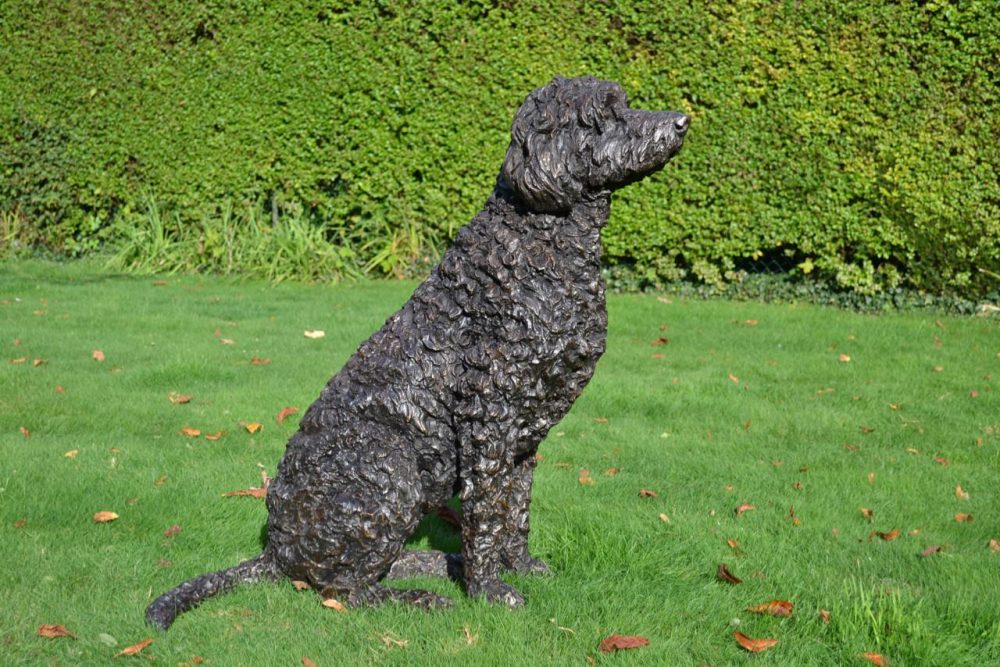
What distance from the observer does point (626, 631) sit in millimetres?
3518

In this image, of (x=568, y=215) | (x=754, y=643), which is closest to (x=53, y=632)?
(x=568, y=215)

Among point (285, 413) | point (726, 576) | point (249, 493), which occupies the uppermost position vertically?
point (726, 576)

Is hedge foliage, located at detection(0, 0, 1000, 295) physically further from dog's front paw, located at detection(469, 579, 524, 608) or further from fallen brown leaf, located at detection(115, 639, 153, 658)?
fallen brown leaf, located at detection(115, 639, 153, 658)

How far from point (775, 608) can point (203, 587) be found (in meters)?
2.24

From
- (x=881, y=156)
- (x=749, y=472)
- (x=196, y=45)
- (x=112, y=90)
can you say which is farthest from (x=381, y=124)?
(x=749, y=472)

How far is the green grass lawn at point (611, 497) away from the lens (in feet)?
11.3

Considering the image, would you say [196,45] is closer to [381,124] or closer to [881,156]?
[381,124]

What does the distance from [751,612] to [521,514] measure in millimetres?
1000

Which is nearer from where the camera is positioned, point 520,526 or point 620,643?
point 620,643

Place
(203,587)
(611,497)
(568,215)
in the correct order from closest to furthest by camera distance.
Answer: (568,215) → (203,587) → (611,497)

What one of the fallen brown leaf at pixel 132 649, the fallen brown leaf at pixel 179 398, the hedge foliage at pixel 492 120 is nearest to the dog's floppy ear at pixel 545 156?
the fallen brown leaf at pixel 132 649

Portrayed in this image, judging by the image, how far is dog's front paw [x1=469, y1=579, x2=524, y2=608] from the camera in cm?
363

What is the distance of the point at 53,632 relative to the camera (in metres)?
3.42

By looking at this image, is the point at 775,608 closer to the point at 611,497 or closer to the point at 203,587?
the point at 611,497
